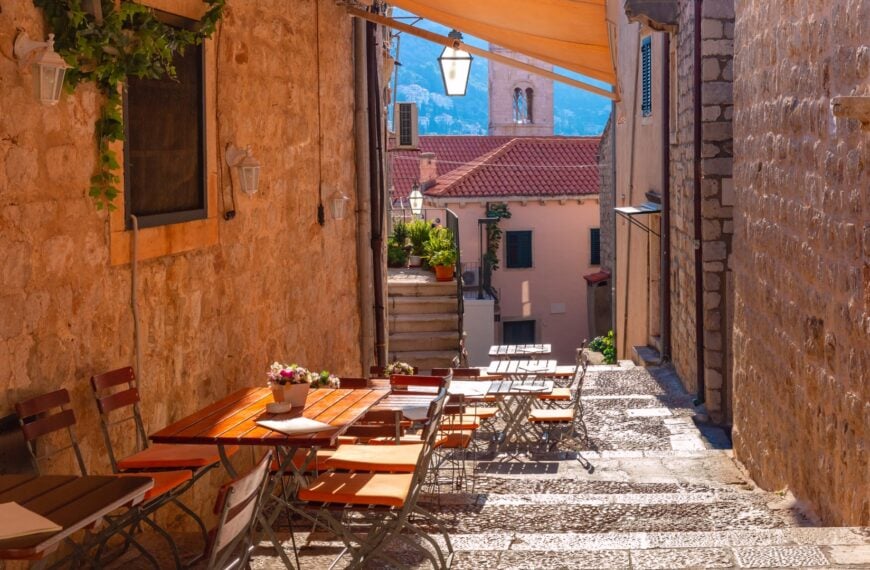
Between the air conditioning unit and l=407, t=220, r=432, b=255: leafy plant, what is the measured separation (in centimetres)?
229

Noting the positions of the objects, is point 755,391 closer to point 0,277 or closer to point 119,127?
point 119,127

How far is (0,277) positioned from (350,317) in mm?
6221

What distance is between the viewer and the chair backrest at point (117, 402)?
487cm

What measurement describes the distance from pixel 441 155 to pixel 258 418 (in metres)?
35.6

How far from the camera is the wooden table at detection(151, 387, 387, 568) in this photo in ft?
15.4

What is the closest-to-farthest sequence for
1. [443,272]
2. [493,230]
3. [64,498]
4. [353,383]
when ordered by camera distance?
[64,498] → [353,383] → [443,272] → [493,230]

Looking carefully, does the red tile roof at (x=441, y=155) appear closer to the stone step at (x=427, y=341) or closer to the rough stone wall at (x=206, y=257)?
the stone step at (x=427, y=341)

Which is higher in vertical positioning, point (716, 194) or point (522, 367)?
point (716, 194)

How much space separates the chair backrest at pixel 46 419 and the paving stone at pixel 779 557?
8.47ft

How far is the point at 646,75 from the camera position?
647 inches

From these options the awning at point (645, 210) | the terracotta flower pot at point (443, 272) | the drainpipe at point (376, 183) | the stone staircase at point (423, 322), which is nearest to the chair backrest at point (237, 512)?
the drainpipe at point (376, 183)

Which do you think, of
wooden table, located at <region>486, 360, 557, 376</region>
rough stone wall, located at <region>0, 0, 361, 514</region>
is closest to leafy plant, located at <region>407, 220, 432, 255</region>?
wooden table, located at <region>486, 360, 557, 376</region>

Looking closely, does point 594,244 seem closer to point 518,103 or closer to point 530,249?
point 530,249

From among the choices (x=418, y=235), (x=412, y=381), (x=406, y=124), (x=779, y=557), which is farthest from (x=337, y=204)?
(x=406, y=124)
